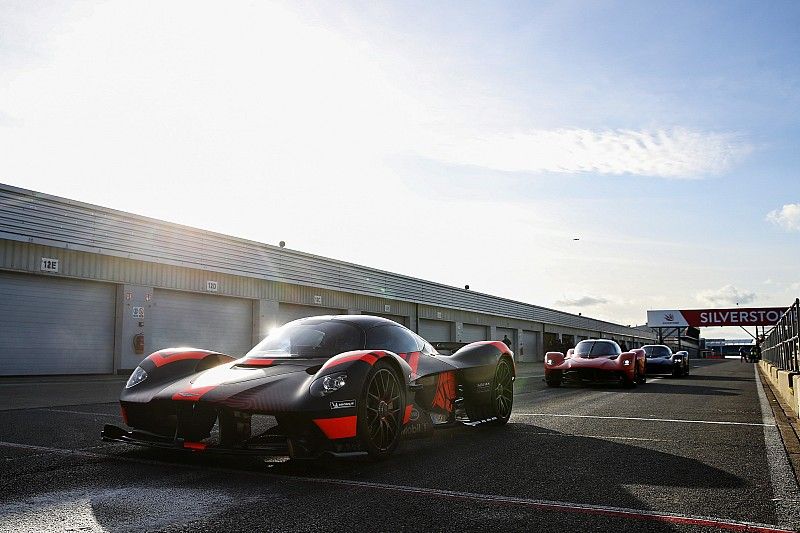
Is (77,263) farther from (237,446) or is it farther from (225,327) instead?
(237,446)

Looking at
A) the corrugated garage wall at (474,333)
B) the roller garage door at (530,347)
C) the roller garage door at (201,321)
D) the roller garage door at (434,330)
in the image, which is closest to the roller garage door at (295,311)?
the roller garage door at (201,321)

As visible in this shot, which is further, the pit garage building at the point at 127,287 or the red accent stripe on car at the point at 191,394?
the pit garage building at the point at 127,287

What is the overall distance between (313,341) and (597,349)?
1236cm

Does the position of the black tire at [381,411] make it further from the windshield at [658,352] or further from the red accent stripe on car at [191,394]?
the windshield at [658,352]

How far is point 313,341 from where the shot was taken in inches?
253

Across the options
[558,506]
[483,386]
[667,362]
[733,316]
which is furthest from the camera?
[733,316]

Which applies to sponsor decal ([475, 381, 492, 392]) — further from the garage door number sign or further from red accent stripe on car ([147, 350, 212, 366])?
the garage door number sign

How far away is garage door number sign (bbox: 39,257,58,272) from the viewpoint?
18688 mm

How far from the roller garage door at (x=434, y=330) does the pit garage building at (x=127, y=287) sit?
7.71 m

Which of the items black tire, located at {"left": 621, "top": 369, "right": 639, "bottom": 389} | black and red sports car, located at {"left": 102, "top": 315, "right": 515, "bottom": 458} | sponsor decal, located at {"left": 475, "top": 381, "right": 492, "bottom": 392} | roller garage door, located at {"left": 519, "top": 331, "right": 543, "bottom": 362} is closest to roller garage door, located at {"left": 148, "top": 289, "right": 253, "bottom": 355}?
black tire, located at {"left": 621, "top": 369, "right": 639, "bottom": 389}

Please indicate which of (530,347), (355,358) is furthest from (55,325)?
(530,347)

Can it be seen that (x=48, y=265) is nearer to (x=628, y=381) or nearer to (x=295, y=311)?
(x=295, y=311)

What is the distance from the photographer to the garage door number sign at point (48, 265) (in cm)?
1869

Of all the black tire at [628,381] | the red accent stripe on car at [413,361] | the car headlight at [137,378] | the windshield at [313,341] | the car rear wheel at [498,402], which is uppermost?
the windshield at [313,341]
